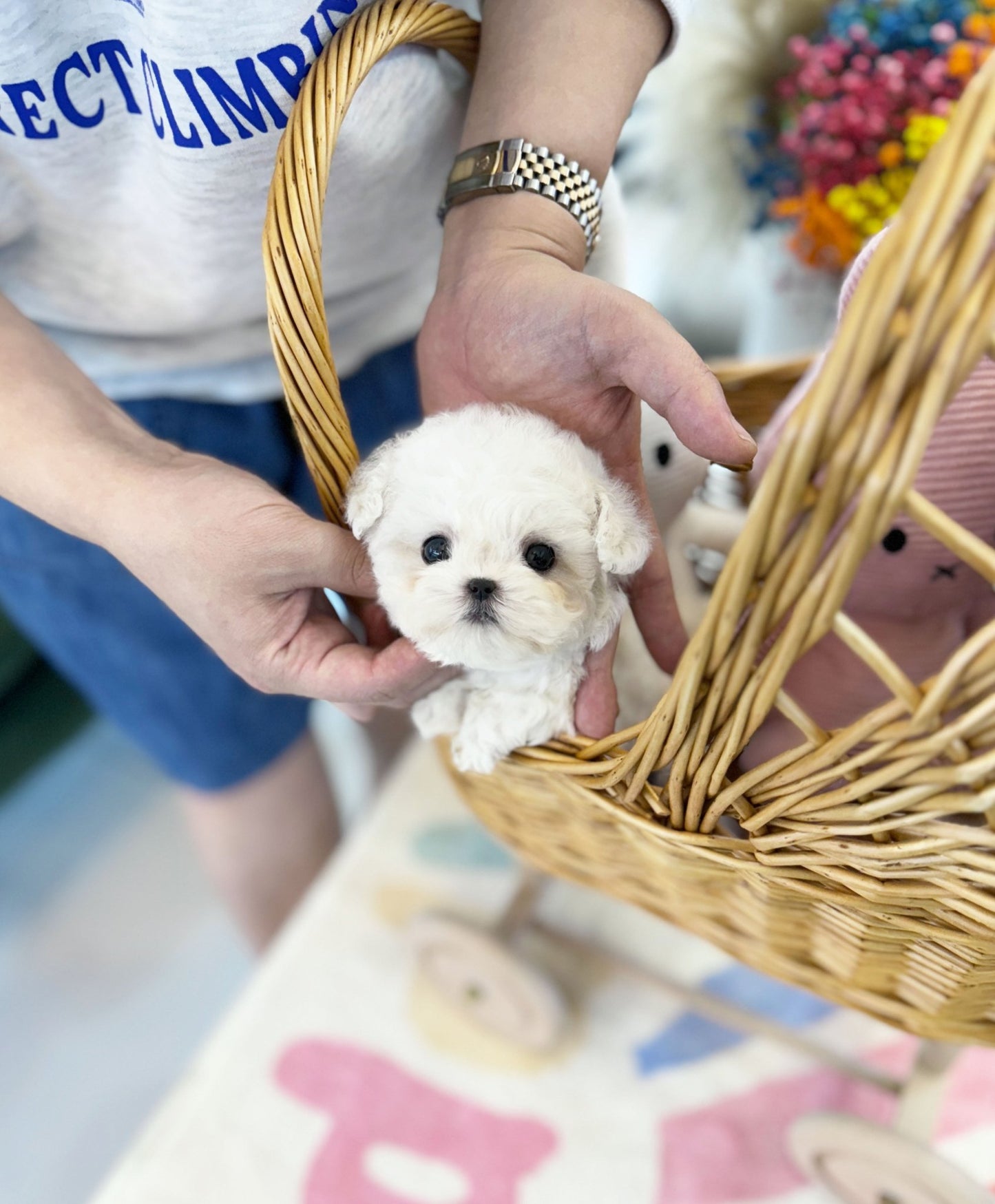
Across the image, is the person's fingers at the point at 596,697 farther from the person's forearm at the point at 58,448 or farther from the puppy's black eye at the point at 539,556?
the person's forearm at the point at 58,448

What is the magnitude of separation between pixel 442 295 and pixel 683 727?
285mm

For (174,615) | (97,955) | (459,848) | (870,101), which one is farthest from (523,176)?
(97,955)

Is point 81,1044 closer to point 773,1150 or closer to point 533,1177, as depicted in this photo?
point 533,1177

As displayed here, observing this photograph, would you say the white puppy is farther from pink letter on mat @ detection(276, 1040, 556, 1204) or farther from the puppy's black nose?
pink letter on mat @ detection(276, 1040, 556, 1204)

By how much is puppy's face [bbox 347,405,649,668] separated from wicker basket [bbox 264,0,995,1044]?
65 mm

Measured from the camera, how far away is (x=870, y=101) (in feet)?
3.07

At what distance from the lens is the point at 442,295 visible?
0.54m

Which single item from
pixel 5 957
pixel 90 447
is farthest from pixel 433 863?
pixel 90 447

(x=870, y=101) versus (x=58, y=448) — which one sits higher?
(x=870, y=101)

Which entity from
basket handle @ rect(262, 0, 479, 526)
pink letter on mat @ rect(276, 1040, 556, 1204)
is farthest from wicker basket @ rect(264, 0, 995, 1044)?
pink letter on mat @ rect(276, 1040, 556, 1204)

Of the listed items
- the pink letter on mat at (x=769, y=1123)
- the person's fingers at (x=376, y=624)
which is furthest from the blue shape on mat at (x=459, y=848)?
the person's fingers at (x=376, y=624)

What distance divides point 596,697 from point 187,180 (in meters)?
0.38

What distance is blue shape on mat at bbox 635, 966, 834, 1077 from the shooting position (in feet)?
2.97

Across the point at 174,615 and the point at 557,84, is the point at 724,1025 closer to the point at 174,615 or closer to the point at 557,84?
the point at 174,615
